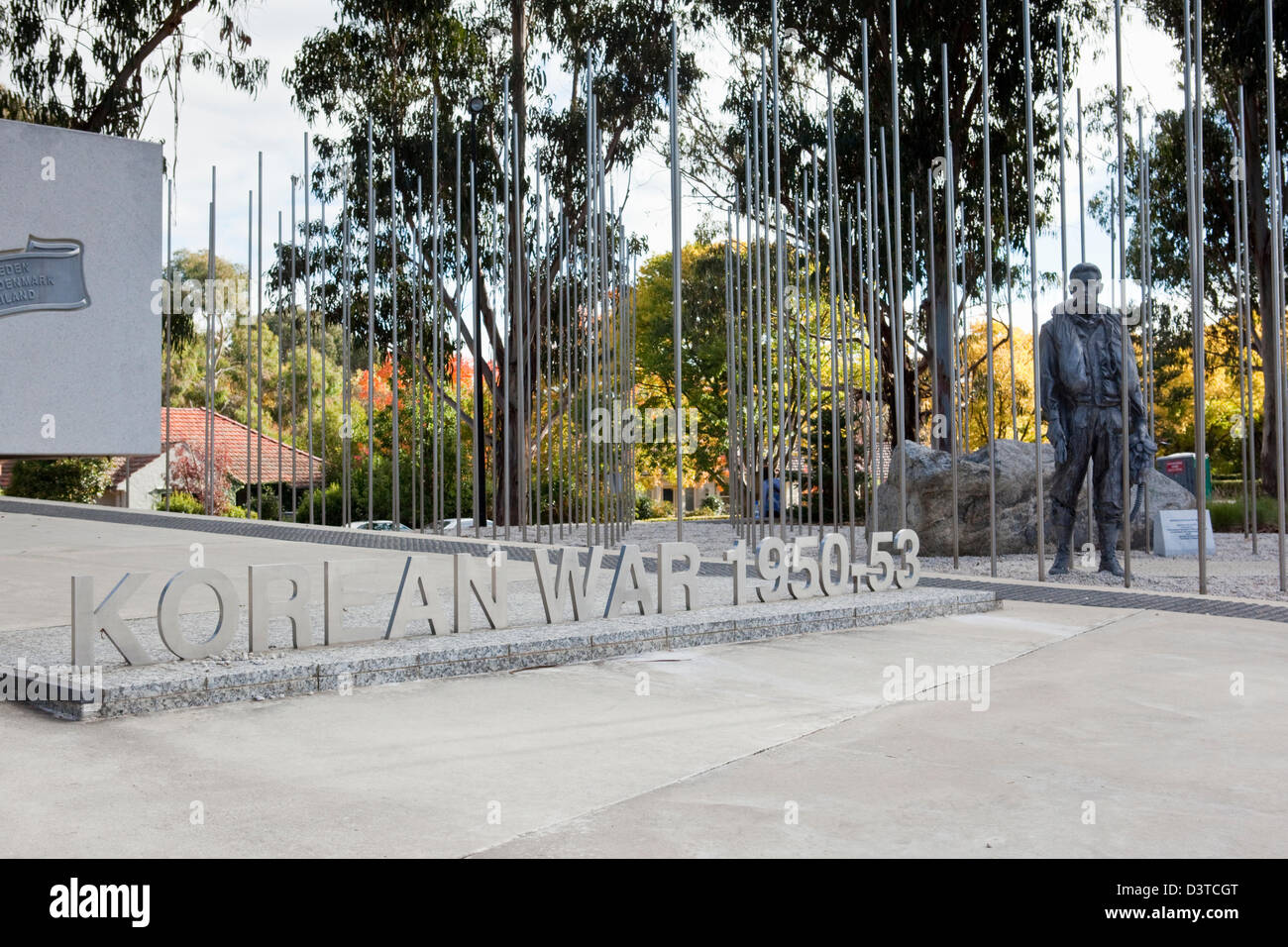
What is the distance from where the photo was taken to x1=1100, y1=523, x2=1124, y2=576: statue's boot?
11.4 m

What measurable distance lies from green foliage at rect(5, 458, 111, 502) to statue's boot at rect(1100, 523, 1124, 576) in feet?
84.5

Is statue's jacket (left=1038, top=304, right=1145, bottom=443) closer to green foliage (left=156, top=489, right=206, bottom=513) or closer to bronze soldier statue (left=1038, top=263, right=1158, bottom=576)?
bronze soldier statue (left=1038, top=263, right=1158, bottom=576)

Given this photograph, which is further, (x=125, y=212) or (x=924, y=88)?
(x=924, y=88)

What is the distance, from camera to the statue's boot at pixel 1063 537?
11570 millimetres

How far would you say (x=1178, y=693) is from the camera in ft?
19.5

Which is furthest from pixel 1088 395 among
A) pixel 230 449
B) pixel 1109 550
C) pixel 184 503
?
pixel 230 449

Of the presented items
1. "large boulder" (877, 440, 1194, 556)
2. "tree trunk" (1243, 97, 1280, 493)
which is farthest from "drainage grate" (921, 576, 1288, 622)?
"tree trunk" (1243, 97, 1280, 493)

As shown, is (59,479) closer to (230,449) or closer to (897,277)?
→ (230,449)

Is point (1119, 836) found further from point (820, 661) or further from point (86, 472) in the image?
point (86, 472)

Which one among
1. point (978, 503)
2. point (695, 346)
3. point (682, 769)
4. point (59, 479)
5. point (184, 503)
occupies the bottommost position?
point (682, 769)

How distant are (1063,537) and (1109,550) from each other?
0.42m

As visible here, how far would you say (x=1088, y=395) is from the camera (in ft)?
36.7
